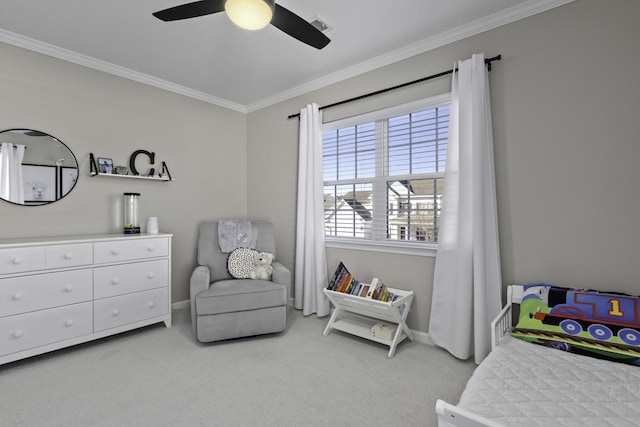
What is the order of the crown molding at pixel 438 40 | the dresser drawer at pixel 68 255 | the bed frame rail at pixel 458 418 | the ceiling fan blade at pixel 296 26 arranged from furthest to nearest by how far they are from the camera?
the dresser drawer at pixel 68 255, the crown molding at pixel 438 40, the ceiling fan blade at pixel 296 26, the bed frame rail at pixel 458 418

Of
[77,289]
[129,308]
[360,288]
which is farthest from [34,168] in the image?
[360,288]

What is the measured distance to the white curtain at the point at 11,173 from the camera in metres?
2.55

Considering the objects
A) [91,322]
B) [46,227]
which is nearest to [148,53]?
[46,227]

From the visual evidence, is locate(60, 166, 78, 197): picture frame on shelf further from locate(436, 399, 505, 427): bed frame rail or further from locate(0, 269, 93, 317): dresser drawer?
locate(436, 399, 505, 427): bed frame rail

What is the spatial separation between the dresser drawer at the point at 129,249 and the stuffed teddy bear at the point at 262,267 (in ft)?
2.74

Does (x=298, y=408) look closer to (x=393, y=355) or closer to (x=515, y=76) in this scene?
(x=393, y=355)

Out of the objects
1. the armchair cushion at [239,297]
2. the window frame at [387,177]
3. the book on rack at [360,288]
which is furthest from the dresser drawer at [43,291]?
the window frame at [387,177]

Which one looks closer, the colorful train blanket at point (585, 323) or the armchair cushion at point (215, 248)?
the colorful train blanket at point (585, 323)

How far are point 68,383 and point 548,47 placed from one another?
3846 millimetres

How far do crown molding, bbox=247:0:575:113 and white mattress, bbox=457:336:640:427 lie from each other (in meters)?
2.18

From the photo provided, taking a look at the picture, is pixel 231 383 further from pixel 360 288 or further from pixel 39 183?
pixel 39 183

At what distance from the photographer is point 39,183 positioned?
8.86 feet

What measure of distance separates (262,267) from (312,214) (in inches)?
29.7

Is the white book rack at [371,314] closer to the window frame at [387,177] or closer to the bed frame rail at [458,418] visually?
the window frame at [387,177]
